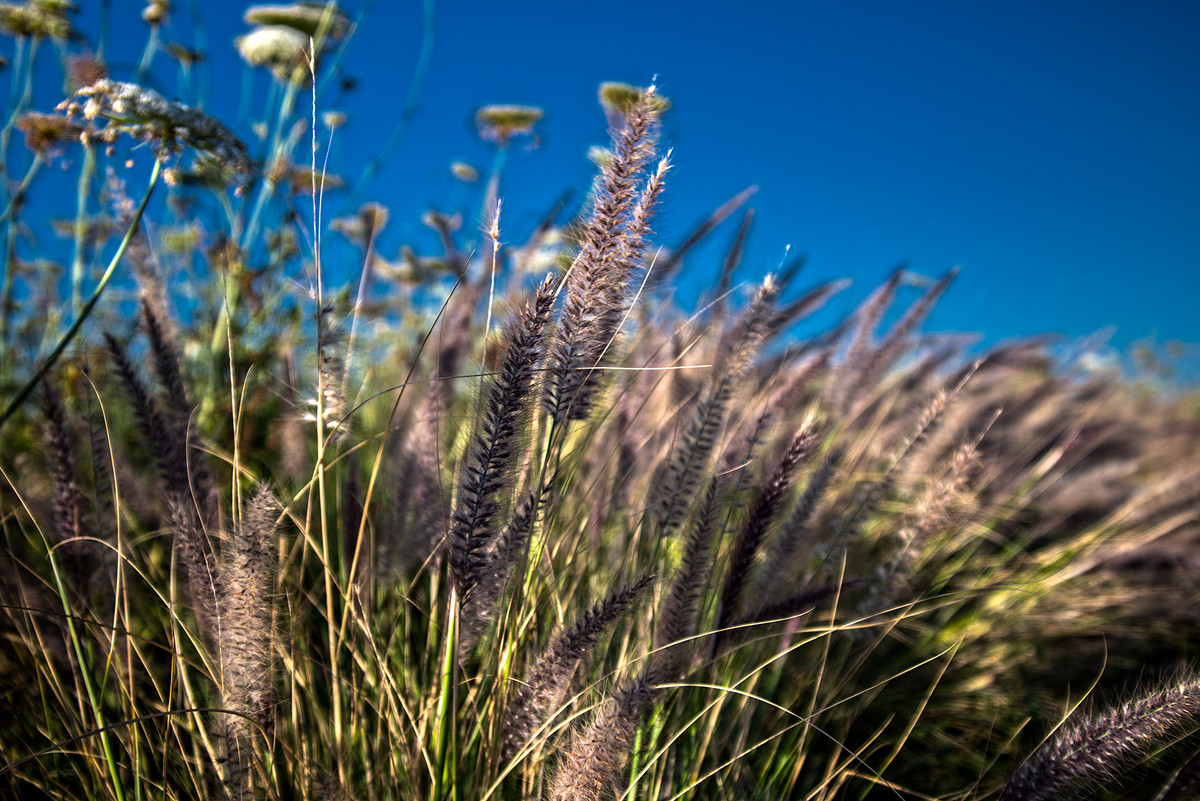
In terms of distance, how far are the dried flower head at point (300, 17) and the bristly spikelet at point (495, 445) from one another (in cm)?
199

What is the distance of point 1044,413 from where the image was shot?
3.35 meters

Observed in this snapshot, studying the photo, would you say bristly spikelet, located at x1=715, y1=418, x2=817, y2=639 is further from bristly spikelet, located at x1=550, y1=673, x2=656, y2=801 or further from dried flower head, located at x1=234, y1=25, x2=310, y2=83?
dried flower head, located at x1=234, y1=25, x2=310, y2=83

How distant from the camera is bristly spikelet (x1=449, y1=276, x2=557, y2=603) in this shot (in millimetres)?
952

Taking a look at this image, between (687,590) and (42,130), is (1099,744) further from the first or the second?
(42,130)

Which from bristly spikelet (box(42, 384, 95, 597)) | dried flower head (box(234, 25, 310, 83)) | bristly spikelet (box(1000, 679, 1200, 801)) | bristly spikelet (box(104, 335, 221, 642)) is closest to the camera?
bristly spikelet (box(1000, 679, 1200, 801))

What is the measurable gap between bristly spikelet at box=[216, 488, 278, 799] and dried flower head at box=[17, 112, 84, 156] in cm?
167

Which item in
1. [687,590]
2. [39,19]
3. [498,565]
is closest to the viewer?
[498,565]

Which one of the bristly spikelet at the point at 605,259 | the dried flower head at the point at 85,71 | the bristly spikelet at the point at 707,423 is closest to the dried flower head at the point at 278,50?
the dried flower head at the point at 85,71

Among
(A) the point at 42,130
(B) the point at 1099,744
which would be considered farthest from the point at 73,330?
(B) the point at 1099,744

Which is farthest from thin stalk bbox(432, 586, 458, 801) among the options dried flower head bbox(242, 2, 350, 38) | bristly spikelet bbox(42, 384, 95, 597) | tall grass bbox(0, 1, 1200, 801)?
dried flower head bbox(242, 2, 350, 38)

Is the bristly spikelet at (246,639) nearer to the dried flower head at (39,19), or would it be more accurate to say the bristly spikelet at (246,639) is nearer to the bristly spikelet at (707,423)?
the bristly spikelet at (707,423)

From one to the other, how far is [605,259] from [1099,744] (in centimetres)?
113

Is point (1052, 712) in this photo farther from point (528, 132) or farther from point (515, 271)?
point (528, 132)

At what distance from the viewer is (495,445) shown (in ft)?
3.24
